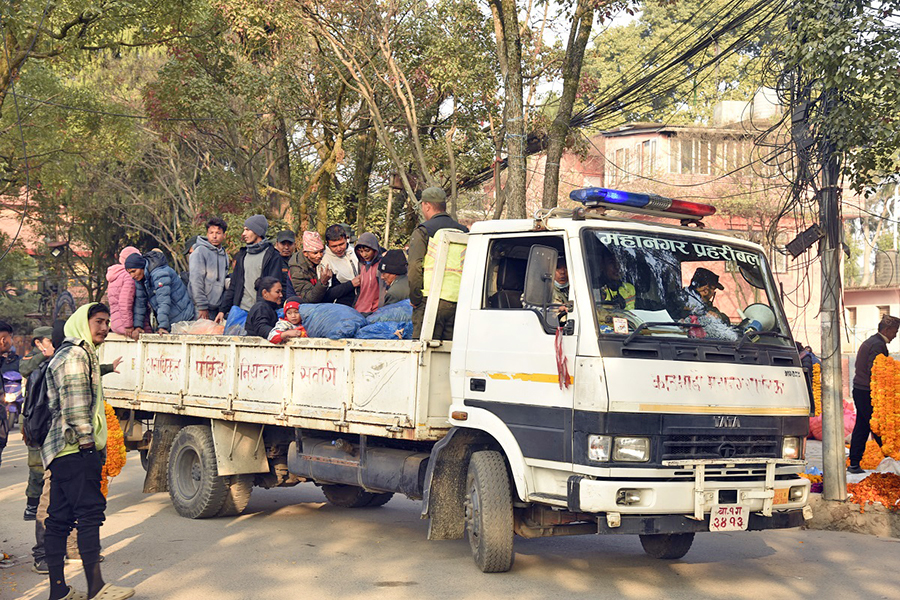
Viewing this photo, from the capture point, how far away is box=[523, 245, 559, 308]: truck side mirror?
20.0 ft

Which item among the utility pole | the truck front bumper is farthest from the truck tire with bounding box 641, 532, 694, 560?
the utility pole

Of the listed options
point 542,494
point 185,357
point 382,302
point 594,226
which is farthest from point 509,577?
point 185,357

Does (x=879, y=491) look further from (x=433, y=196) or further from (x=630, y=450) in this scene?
(x=433, y=196)

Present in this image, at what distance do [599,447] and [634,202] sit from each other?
181cm

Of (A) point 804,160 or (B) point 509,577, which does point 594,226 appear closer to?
(B) point 509,577

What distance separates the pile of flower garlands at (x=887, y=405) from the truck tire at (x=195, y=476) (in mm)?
5887

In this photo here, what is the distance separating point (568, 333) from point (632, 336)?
0.39m

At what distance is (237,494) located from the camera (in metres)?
9.17

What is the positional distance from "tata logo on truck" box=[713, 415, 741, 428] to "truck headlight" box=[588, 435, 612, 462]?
0.71 meters

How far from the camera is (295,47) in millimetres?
19188

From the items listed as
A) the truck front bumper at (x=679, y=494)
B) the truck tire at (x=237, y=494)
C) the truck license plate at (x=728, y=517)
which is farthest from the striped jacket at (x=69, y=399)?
the truck license plate at (x=728, y=517)

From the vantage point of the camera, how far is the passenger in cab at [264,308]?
28.6ft

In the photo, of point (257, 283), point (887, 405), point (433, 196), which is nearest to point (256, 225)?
point (257, 283)

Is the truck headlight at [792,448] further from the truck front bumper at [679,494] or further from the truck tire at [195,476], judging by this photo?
the truck tire at [195,476]
